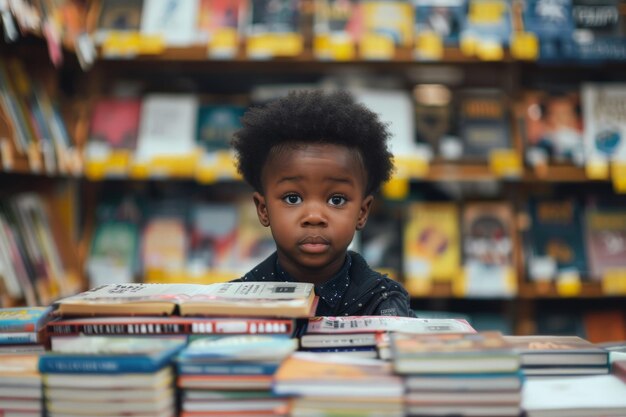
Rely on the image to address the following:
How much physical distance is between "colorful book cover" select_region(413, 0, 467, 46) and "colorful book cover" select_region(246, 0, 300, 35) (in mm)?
543

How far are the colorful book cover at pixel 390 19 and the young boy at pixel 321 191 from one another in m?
1.40

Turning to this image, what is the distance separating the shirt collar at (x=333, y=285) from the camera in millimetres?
1353

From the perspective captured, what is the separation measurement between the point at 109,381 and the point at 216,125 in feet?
7.09

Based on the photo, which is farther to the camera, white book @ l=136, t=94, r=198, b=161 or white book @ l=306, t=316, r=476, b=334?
white book @ l=136, t=94, r=198, b=161

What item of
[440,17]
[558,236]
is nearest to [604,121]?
[558,236]

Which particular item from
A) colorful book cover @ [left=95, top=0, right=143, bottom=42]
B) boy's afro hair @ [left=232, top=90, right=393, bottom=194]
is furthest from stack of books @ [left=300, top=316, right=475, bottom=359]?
colorful book cover @ [left=95, top=0, right=143, bottom=42]

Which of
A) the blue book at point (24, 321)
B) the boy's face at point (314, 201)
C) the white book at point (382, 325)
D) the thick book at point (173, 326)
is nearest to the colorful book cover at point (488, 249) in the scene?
the boy's face at point (314, 201)

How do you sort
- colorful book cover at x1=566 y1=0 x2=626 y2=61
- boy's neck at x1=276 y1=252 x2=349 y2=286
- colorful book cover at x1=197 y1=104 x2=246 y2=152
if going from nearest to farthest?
1. boy's neck at x1=276 y1=252 x2=349 y2=286
2. colorful book cover at x1=566 y1=0 x2=626 y2=61
3. colorful book cover at x1=197 y1=104 x2=246 y2=152

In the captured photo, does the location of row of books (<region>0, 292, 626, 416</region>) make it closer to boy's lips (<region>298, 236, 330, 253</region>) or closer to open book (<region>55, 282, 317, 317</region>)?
open book (<region>55, 282, 317, 317</region>)

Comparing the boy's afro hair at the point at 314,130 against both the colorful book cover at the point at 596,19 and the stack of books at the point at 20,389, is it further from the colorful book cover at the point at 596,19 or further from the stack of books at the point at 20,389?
the colorful book cover at the point at 596,19

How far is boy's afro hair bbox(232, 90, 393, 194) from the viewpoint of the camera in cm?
133

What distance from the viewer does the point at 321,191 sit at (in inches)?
50.3

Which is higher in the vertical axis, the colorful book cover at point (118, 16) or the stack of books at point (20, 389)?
the colorful book cover at point (118, 16)

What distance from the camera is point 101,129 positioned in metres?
2.82
